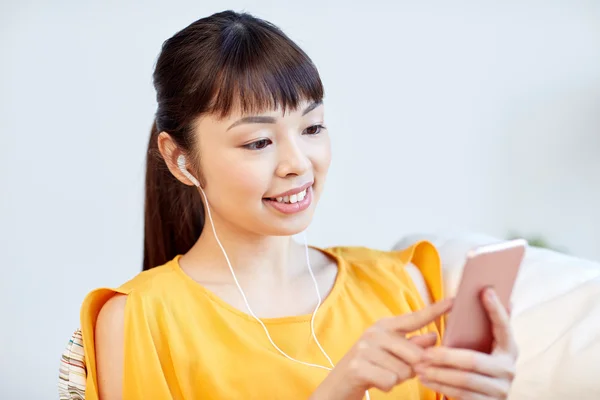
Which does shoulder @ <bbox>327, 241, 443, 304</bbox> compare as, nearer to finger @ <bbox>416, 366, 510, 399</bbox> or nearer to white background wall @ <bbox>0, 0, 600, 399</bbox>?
finger @ <bbox>416, 366, 510, 399</bbox>

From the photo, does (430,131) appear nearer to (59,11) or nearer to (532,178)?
(532,178)

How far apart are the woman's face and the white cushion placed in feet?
1.56

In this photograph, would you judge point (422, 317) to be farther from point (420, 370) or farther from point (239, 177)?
point (239, 177)

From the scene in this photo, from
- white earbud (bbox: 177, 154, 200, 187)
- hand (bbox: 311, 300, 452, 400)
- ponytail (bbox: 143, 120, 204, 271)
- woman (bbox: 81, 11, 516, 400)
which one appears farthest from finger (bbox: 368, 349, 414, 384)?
ponytail (bbox: 143, 120, 204, 271)

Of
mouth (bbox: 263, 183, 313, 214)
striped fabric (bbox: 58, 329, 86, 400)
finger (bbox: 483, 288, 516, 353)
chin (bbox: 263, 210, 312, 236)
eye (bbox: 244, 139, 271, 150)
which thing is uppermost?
eye (bbox: 244, 139, 271, 150)

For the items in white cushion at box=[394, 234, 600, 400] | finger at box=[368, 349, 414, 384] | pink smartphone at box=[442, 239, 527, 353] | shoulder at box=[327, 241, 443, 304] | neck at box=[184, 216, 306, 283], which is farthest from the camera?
shoulder at box=[327, 241, 443, 304]

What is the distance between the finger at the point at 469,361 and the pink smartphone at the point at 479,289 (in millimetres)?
16

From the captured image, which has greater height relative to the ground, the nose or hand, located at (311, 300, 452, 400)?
the nose

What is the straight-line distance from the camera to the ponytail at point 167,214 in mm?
1731

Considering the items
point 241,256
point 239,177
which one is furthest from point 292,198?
point 241,256

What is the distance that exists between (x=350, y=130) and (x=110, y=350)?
A: 1570 millimetres

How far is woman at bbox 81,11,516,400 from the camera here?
1.39 metres

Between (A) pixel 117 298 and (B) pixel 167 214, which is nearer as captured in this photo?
(A) pixel 117 298

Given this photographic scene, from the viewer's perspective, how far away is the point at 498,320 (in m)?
1.02
